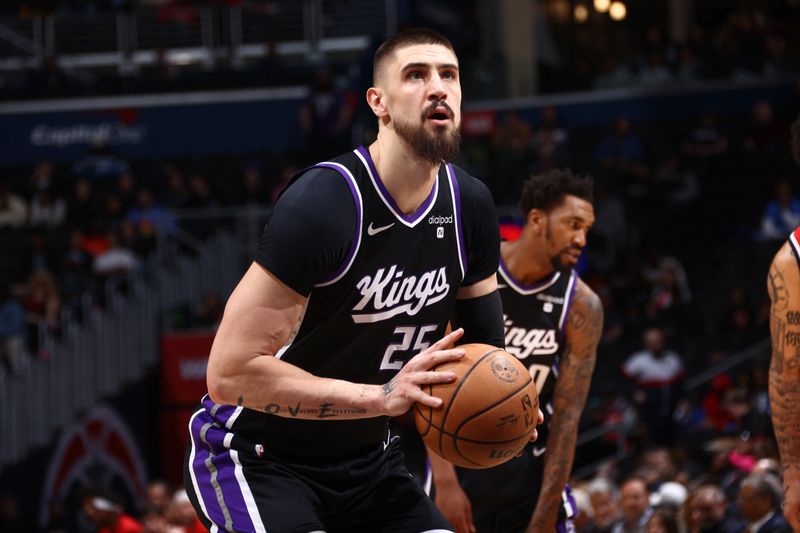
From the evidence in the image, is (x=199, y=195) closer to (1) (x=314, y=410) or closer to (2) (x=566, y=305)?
(2) (x=566, y=305)

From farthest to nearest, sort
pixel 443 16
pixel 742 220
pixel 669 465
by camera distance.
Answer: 1. pixel 443 16
2. pixel 742 220
3. pixel 669 465

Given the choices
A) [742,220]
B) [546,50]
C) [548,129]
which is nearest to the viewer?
[742,220]

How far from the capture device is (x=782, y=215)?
52.6 ft

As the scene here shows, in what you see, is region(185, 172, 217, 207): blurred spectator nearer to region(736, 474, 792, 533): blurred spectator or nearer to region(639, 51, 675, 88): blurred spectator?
region(639, 51, 675, 88): blurred spectator

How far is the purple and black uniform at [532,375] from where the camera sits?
6.04m

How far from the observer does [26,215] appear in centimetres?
1880

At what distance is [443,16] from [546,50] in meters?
3.34

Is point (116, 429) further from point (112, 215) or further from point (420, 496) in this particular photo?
point (420, 496)

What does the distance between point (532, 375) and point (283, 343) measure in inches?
86.5

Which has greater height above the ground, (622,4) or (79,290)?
(622,4)

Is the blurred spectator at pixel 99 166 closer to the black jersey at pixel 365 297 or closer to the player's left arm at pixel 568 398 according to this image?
the player's left arm at pixel 568 398

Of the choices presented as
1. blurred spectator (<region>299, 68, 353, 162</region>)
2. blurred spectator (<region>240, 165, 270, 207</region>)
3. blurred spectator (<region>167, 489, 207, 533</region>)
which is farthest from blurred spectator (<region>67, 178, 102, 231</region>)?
blurred spectator (<region>167, 489, 207, 533</region>)

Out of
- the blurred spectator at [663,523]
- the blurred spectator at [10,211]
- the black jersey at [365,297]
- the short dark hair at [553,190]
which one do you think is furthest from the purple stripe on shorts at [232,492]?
the blurred spectator at [10,211]

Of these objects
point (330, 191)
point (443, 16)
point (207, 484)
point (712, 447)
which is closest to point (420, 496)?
point (207, 484)
